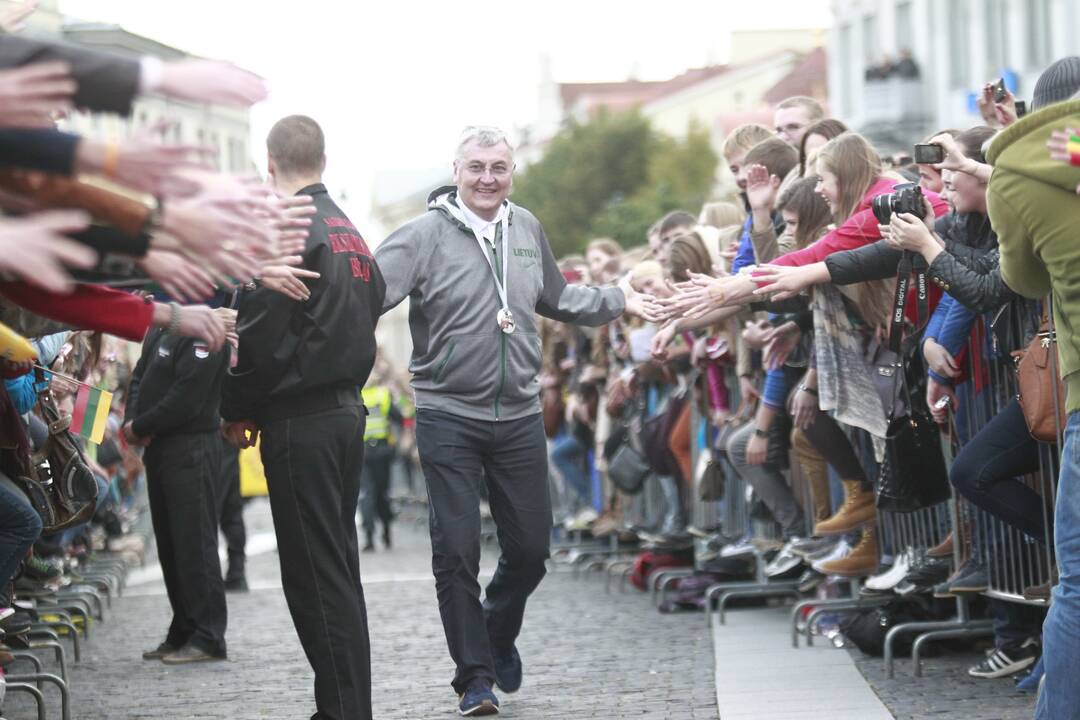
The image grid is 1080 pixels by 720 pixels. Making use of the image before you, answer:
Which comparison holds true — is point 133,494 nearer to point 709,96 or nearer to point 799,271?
point 799,271

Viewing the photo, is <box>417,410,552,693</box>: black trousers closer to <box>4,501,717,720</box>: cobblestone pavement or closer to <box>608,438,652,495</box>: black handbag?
<box>4,501,717,720</box>: cobblestone pavement

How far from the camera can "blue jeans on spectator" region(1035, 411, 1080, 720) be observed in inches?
220

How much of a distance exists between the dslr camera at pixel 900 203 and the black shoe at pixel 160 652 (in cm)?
477

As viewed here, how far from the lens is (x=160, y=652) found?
10.9 m

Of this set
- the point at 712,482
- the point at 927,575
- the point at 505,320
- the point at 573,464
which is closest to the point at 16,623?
the point at 505,320

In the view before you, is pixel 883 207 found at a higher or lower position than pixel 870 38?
lower

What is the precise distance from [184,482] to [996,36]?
3999cm

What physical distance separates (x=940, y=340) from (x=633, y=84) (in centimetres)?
12782

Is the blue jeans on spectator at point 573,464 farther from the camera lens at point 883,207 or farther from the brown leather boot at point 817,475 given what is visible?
the camera lens at point 883,207

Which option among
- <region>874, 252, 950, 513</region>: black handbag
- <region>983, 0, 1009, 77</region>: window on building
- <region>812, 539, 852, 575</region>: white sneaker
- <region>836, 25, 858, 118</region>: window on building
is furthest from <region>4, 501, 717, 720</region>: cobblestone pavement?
<region>836, 25, 858, 118</region>: window on building

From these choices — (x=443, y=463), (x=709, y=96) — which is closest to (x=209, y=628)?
(x=443, y=463)

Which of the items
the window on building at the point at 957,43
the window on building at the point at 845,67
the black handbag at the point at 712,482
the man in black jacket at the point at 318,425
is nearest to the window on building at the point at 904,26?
the window on building at the point at 957,43

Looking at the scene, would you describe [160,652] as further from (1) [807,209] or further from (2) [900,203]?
(2) [900,203]

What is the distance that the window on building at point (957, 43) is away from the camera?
166ft
